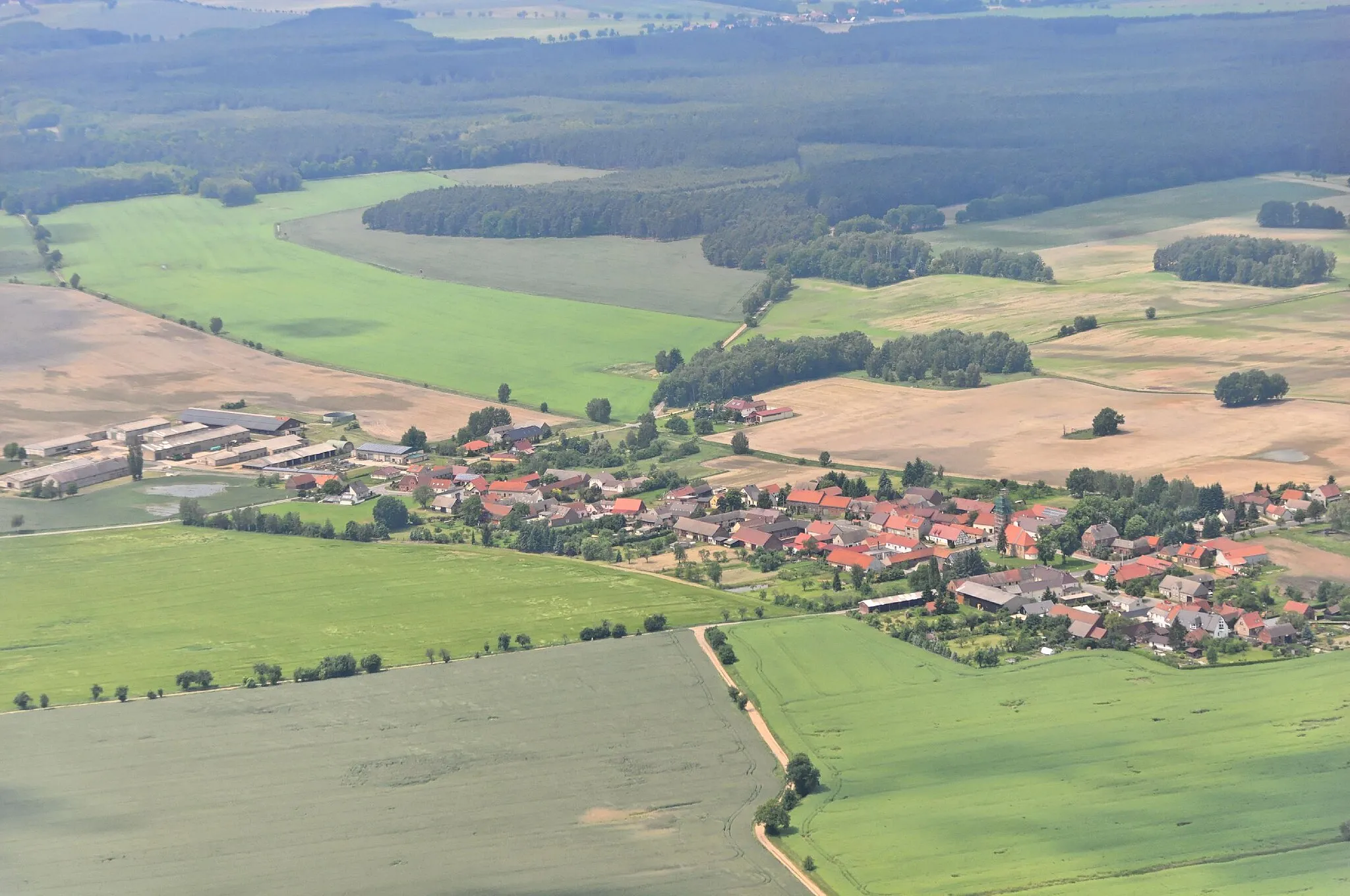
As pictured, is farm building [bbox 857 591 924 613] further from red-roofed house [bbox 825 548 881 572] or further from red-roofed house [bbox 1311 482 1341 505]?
red-roofed house [bbox 1311 482 1341 505]

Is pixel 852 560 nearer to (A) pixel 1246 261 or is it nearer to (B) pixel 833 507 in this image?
(B) pixel 833 507

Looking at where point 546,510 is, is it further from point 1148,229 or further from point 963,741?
point 1148,229

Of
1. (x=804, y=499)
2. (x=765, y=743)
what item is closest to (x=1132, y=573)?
(x=804, y=499)

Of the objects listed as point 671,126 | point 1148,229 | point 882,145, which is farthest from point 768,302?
point 671,126

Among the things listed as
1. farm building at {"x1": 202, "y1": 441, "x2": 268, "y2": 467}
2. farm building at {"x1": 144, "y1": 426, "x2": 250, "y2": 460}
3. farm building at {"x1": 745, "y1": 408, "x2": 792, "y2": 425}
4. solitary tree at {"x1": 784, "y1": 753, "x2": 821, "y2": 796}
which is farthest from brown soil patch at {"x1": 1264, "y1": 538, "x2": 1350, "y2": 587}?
farm building at {"x1": 144, "y1": 426, "x2": 250, "y2": 460}

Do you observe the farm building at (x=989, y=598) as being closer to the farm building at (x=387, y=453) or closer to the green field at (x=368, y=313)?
the farm building at (x=387, y=453)

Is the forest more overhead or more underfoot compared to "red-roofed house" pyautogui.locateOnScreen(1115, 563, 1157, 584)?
more overhead
